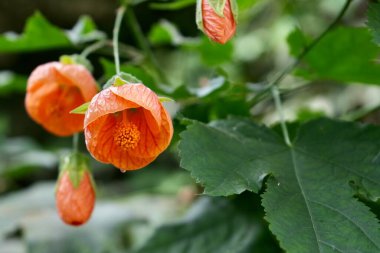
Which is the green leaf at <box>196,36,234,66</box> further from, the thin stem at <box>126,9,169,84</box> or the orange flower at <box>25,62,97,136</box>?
the orange flower at <box>25,62,97,136</box>

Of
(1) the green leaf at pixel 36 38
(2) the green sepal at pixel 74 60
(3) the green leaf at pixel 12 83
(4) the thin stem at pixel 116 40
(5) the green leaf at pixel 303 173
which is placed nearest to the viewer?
(5) the green leaf at pixel 303 173

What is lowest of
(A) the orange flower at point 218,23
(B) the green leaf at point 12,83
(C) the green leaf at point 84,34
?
(B) the green leaf at point 12,83

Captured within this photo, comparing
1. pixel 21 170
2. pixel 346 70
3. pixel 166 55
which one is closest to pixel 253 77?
pixel 166 55

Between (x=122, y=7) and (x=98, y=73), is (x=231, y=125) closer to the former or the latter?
(x=122, y=7)

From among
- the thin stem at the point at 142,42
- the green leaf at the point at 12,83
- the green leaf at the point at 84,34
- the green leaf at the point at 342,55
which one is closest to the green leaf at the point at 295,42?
the green leaf at the point at 342,55

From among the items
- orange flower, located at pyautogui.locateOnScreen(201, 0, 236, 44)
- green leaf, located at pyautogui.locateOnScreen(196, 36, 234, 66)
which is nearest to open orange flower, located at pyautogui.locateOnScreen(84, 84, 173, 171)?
orange flower, located at pyautogui.locateOnScreen(201, 0, 236, 44)

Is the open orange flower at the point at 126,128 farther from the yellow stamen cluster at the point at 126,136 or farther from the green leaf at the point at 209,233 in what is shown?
the green leaf at the point at 209,233

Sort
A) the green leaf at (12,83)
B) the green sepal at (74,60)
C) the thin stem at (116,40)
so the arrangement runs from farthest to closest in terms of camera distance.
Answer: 1. the green leaf at (12,83)
2. the green sepal at (74,60)
3. the thin stem at (116,40)

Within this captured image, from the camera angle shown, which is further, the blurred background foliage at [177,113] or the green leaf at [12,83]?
the green leaf at [12,83]

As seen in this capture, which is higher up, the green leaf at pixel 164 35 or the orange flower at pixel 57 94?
the orange flower at pixel 57 94
